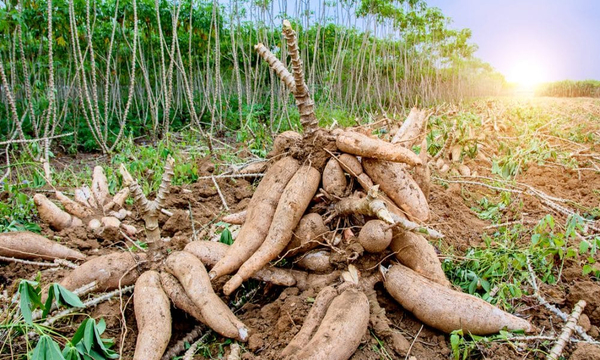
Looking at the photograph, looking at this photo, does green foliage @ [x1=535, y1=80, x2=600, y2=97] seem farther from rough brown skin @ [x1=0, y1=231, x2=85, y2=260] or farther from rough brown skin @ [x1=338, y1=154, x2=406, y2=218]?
rough brown skin @ [x1=0, y1=231, x2=85, y2=260]

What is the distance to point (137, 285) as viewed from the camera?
1760 mm

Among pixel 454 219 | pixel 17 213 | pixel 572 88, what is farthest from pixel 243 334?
pixel 572 88

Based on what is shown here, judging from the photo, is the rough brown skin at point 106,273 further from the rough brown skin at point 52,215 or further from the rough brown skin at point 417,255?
the rough brown skin at point 417,255

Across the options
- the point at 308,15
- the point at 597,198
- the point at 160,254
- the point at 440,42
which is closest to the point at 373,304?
the point at 160,254

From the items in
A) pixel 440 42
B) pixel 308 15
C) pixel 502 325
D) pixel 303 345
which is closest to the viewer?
pixel 303 345

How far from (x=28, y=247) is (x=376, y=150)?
1.87 meters

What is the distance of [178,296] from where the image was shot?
5.67 ft

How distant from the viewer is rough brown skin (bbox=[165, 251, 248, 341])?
1.60 m

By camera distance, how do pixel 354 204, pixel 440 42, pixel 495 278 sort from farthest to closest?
pixel 440 42, pixel 495 278, pixel 354 204

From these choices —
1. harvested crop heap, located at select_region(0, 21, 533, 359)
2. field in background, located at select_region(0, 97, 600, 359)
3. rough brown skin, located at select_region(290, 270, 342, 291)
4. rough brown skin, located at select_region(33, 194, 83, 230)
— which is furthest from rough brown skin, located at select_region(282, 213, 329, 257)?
rough brown skin, located at select_region(33, 194, 83, 230)

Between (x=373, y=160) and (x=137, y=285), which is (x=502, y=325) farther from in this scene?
(x=137, y=285)

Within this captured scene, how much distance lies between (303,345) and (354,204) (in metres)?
0.68

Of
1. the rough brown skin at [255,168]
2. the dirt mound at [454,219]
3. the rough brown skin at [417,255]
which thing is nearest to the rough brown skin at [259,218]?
the rough brown skin at [417,255]

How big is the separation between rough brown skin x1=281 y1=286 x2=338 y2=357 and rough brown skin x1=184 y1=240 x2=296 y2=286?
0.25 metres
